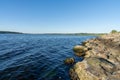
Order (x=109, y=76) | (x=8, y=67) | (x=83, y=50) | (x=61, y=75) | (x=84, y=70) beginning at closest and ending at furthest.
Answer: (x=109, y=76) → (x=84, y=70) → (x=61, y=75) → (x=8, y=67) → (x=83, y=50)

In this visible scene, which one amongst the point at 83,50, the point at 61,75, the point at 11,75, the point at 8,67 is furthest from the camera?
the point at 83,50

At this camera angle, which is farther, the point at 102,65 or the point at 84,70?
the point at 102,65

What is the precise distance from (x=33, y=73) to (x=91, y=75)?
276 inches

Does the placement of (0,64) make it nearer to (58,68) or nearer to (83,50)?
(58,68)

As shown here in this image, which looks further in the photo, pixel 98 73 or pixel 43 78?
pixel 43 78

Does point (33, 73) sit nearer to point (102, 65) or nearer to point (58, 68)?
point (58, 68)

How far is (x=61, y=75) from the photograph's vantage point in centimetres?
1566

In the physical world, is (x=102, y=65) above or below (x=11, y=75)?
above

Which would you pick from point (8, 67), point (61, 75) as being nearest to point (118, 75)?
point (61, 75)

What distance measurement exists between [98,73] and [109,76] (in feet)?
3.45

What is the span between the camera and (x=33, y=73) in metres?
15.5

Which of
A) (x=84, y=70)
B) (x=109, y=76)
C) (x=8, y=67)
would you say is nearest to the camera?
(x=109, y=76)

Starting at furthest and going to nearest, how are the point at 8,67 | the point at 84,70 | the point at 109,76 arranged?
the point at 8,67
the point at 84,70
the point at 109,76

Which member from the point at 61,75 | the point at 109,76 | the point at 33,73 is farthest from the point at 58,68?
the point at 109,76
